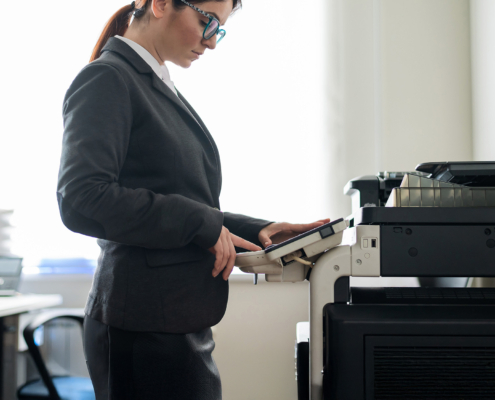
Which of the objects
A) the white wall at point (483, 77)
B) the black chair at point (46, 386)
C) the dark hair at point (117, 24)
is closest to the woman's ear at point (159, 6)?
the dark hair at point (117, 24)

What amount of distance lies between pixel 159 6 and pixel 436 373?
0.83 meters

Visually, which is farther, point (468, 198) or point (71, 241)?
point (71, 241)

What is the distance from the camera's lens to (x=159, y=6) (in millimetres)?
810

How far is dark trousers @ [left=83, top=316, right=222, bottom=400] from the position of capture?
68 centimetres

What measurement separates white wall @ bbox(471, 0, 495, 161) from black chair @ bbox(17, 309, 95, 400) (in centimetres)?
173

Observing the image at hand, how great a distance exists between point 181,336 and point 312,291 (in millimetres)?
248

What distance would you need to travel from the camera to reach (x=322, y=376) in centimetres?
75

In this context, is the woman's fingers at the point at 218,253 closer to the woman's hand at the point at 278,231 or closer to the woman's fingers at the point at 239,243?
the woman's fingers at the point at 239,243

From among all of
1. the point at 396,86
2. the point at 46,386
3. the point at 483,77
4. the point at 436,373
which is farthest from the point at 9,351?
the point at 483,77

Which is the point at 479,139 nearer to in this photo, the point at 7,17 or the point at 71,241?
the point at 71,241

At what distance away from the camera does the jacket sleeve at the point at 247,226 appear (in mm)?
940

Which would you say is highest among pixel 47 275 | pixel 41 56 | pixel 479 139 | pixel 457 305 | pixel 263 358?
pixel 41 56

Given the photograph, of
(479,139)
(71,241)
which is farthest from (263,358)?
(479,139)

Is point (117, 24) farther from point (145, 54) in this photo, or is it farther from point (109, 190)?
point (109, 190)
